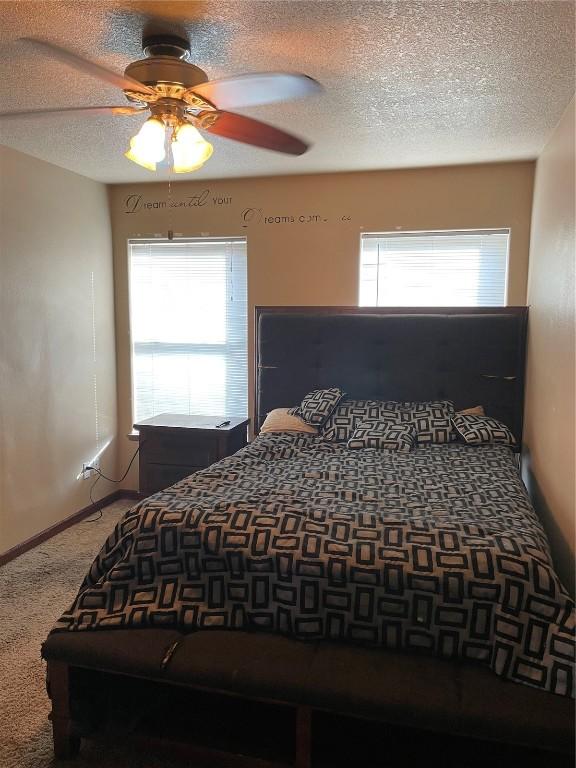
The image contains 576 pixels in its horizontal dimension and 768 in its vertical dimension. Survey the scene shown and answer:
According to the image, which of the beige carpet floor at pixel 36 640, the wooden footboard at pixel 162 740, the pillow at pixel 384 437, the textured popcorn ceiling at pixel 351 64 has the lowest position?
the beige carpet floor at pixel 36 640

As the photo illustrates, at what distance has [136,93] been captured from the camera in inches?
72.1

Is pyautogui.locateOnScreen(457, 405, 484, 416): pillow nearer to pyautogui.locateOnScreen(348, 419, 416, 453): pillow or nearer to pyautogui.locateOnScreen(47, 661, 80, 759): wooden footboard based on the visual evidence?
pyautogui.locateOnScreen(348, 419, 416, 453): pillow

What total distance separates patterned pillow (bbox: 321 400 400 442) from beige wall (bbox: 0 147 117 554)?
1789 millimetres

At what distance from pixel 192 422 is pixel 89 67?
2461mm

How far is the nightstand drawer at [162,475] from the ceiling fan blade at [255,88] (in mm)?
2322

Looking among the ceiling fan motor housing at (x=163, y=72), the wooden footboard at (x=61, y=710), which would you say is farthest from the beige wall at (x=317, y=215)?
the wooden footboard at (x=61, y=710)

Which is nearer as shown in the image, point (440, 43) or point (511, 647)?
point (511, 647)

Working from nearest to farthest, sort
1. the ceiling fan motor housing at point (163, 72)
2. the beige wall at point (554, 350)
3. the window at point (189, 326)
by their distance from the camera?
the ceiling fan motor housing at point (163, 72)
the beige wall at point (554, 350)
the window at point (189, 326)

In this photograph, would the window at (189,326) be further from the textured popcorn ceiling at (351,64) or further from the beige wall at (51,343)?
the textured popcorn ceiling at (351,64)

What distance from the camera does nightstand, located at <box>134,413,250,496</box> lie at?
3.61 metres

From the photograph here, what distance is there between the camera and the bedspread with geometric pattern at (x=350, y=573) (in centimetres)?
166

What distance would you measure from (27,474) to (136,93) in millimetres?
2482

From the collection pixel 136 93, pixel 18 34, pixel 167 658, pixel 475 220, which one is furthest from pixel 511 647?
pixel 475 220

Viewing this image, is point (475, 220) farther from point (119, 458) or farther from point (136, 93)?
point (119, 458)
